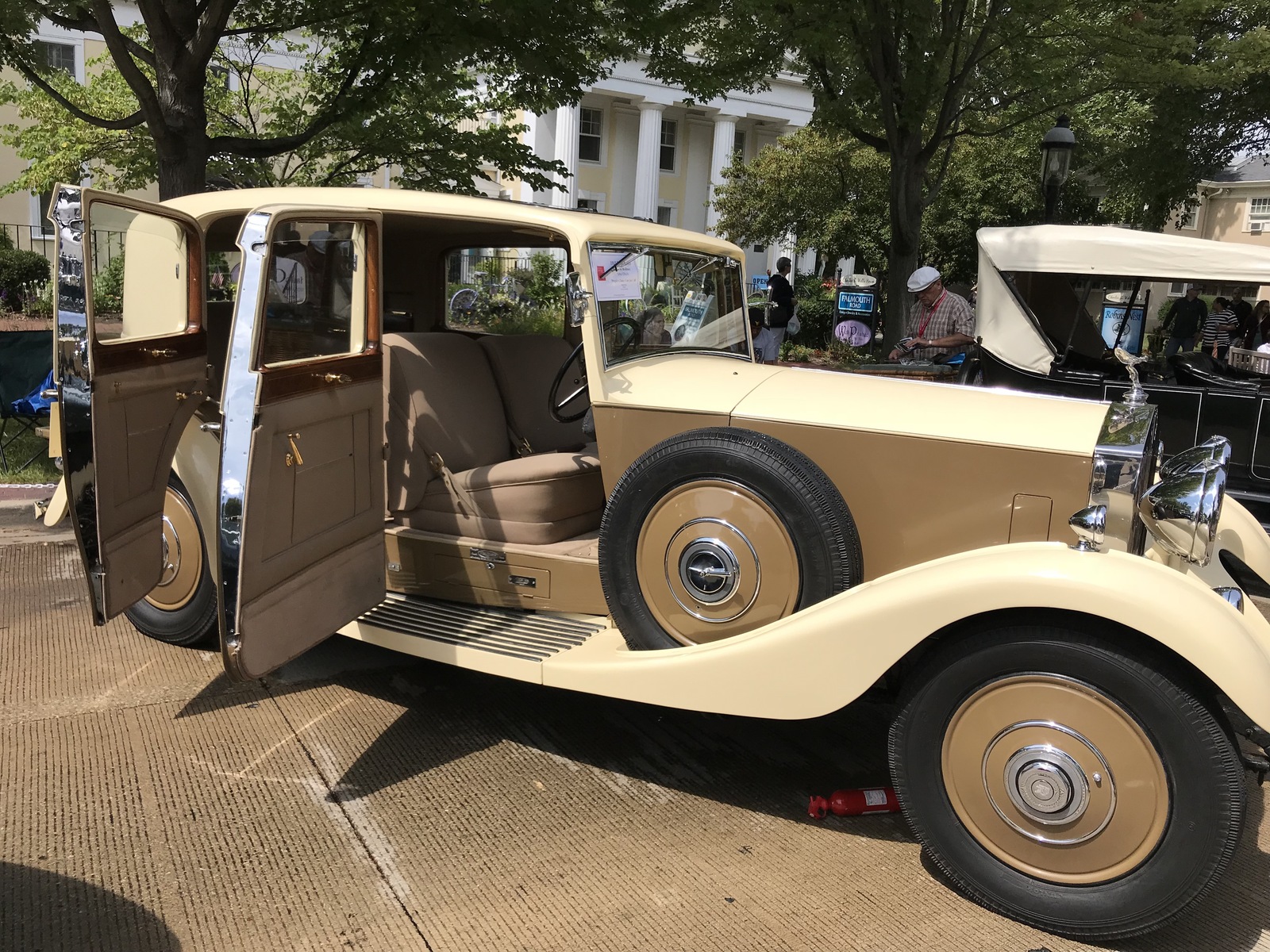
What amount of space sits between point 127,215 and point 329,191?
721mm

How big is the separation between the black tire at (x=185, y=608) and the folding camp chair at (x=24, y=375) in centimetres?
303

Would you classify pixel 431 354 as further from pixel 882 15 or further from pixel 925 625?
pixel 882 15

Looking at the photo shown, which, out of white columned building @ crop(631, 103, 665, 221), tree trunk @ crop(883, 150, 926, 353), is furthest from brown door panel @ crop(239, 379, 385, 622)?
white columned building @ crop(631, 103, 665, 221)

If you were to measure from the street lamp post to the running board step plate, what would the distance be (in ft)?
29.7

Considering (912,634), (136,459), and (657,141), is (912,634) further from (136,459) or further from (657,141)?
(657,141)

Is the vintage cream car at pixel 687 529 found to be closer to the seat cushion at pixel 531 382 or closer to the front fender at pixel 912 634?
the front fender at pixel 912 634

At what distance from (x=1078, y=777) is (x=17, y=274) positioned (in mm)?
17781

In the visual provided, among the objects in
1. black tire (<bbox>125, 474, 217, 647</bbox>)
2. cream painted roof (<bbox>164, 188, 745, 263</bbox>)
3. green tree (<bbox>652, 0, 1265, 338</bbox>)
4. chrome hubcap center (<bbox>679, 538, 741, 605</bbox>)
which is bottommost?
black tire (<bbox>125, 474, 217, 647</bbox>)

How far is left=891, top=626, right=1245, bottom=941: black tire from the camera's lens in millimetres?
2389

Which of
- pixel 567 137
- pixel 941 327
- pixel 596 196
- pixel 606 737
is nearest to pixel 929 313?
pixel 941 327

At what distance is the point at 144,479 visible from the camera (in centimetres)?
342

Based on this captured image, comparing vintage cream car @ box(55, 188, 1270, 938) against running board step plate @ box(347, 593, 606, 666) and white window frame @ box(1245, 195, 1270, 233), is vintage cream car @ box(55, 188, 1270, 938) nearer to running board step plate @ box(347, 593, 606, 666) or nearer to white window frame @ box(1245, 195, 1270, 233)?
running board step plate @ box(347, 593, 606, 666)

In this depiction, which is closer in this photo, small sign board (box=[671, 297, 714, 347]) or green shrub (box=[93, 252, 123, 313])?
green shrub (box=[93, 252, 123, 313])

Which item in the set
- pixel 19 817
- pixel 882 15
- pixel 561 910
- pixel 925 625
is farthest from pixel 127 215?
pixel 882 15
